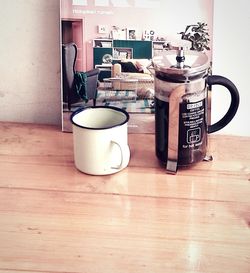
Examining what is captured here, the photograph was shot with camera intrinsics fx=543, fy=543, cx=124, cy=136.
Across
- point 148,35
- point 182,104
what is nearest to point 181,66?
point 182,104

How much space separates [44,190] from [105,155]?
0.11 m

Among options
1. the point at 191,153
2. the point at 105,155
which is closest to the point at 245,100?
the point at 191,153

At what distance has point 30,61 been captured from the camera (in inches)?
41.2

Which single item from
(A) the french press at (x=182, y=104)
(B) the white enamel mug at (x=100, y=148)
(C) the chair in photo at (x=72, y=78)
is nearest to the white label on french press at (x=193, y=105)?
(A) the french press at (x=182, y=104)

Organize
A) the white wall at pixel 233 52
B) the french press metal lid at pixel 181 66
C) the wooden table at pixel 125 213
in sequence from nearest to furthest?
the wooden table at pixel 125 213, the french press metal lid at pixel 181 66, the white wall at pixel 233 52

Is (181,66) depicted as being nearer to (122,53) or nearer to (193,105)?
(193,105)

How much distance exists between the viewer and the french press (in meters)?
0.84

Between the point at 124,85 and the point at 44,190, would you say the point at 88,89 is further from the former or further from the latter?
the point at 44,190

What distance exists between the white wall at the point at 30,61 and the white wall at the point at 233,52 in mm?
297

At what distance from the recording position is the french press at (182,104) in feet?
2.77

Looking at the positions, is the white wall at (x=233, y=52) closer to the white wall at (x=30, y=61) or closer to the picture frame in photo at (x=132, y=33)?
the picture frame in photo at (x=132, y=33)

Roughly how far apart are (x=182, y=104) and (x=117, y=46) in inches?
8.2

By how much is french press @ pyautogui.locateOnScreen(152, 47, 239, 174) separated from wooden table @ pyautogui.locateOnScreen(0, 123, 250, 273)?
0.04m

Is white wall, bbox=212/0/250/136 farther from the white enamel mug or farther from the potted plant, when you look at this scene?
the white enamel mug
